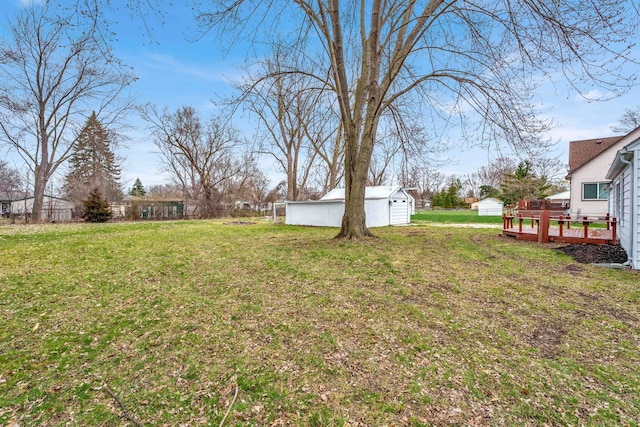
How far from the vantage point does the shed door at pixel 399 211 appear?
55.7 ft

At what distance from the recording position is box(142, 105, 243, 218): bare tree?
80.1ft

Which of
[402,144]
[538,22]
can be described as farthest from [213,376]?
[402,144]

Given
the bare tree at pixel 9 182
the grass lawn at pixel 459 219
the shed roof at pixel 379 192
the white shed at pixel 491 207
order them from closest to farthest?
the shed roof at pixel 379 192 < the grass lawn at pixel 459 219 < the white shed at pixel 491 207 < the bare tree at pixel 9 182

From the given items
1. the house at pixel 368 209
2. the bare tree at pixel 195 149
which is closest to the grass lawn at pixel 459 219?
the house at pixel 368 209

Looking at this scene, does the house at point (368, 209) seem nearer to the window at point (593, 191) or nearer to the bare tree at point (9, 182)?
the window at point (593, 191)

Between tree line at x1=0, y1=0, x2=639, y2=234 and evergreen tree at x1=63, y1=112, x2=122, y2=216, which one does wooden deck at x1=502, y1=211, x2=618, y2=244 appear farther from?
evergreen tree at x1=63, y1=112, x2=122, y2=216

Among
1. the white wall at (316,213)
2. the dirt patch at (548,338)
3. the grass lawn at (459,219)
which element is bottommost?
the dirt patch at (548,338)

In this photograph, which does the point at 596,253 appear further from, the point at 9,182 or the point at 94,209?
the point at 9,182

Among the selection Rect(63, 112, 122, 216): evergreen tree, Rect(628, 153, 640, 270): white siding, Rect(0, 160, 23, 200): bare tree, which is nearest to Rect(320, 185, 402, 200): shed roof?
Rect(628, 153, 640, 270): white siding

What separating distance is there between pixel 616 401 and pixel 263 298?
3405mm

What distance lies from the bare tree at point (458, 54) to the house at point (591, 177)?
13429mm

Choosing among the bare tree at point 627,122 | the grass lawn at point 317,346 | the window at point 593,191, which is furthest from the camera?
the bare tree at point 627,122

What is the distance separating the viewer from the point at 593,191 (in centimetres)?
1617

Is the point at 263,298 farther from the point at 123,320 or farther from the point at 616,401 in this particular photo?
the point at 616,401
